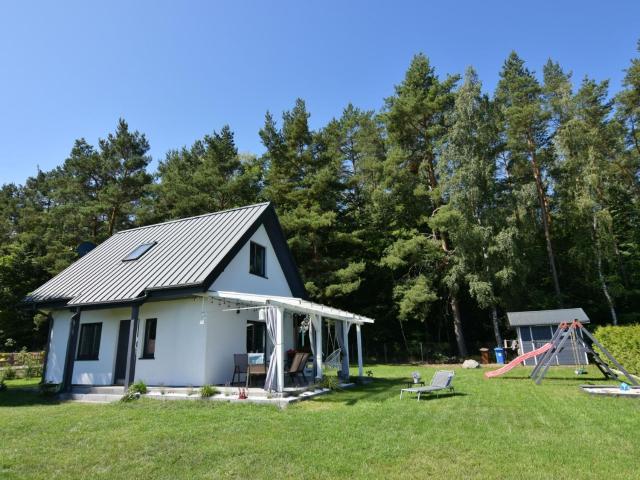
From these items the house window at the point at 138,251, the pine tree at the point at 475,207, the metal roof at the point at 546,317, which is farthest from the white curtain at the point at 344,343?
the metal roof at the point at 546,317

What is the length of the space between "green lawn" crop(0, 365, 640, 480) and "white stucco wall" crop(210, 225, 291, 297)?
13.6 feet

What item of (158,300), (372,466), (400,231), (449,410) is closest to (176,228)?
(158,300)

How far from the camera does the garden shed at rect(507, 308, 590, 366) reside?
19253mm

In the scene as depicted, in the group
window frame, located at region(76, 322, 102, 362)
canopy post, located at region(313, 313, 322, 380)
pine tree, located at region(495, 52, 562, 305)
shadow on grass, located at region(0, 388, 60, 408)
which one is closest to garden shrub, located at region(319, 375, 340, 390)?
canopy post, located at region(313, 313, 322, 380)

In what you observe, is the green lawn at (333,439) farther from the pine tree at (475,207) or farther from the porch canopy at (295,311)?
the pine tree at (475,207)

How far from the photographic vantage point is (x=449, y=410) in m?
7.60

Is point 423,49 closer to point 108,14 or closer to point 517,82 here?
point 517,82

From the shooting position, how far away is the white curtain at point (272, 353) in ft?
29.4

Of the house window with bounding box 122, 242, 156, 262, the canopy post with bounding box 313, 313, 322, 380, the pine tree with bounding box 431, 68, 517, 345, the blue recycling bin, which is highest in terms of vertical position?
the pine tree with bounding box 431, 68, 517, 345

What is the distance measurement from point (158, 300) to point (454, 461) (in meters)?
9.25

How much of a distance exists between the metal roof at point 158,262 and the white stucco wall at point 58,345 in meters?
0.93

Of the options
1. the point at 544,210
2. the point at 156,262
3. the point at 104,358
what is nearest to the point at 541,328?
the point at 544,210

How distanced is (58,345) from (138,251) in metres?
3.99

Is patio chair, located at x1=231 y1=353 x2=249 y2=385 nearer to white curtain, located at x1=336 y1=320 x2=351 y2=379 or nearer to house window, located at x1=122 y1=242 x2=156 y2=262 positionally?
white curtain, located at x1=336 y1=320 x2=351 y2=379
